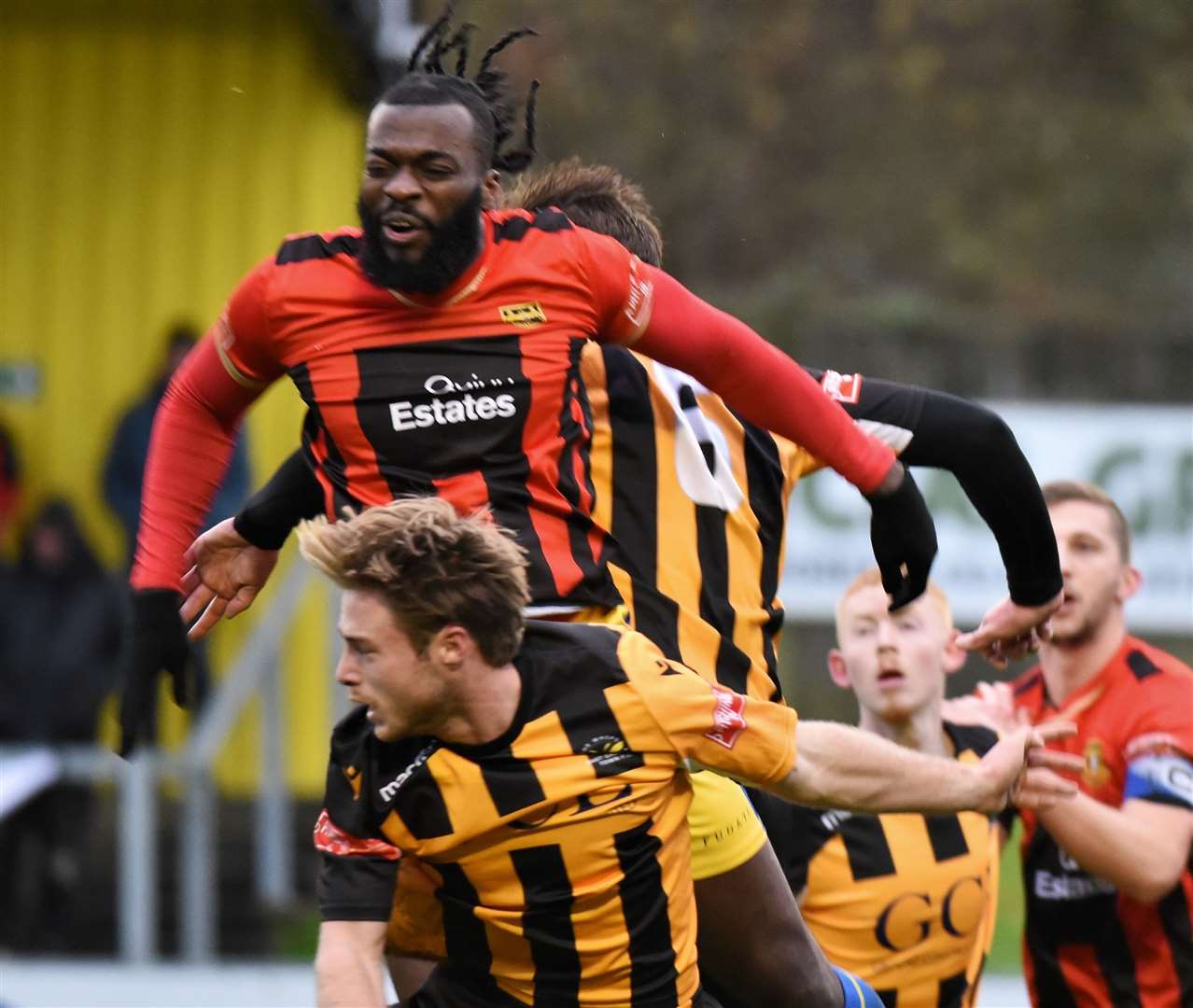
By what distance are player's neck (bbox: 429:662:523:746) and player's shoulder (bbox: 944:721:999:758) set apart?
67.7 inches

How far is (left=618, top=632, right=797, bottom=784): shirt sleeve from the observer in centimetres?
346

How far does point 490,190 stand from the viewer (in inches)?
145

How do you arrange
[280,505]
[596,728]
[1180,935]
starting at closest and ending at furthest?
[596,728], [280,505], [1180,935]

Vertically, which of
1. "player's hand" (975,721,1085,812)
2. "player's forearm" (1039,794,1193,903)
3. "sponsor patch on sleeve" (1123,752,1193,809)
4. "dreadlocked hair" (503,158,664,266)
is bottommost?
"player's forearm" (1039,794,1193,903)

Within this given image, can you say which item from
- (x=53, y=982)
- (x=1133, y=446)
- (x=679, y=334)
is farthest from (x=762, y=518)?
(x=1133, y=446)

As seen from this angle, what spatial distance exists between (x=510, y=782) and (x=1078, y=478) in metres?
6.68

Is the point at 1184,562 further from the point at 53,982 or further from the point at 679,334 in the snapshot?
the point at 679,334

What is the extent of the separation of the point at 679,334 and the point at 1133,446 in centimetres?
648

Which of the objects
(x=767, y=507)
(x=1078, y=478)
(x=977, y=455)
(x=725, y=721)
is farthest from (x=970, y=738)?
(x=1078, y=478)

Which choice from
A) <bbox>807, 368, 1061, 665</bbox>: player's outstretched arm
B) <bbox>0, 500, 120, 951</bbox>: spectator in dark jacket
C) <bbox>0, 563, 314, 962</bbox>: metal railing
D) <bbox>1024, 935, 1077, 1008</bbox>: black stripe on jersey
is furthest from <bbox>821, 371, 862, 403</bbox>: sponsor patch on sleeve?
<bbox>0, 500, 120, 951</bbox>: spectator in dark jacket

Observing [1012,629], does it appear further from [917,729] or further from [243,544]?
[243,544]

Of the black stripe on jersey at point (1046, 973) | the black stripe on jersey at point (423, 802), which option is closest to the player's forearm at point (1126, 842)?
the black stripe on jersey at point (1046, 973)

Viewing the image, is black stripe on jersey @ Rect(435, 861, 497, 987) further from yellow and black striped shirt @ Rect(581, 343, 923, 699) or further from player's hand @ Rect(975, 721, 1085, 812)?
player's hand @ Rect(975, 721, 1085, 812)

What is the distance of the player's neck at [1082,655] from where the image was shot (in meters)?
4.92
